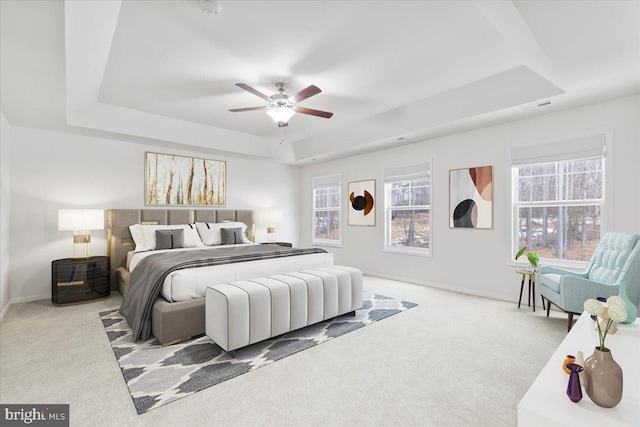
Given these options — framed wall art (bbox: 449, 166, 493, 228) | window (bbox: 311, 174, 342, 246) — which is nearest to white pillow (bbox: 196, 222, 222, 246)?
window (bbox: 311, 174, 342, 246)

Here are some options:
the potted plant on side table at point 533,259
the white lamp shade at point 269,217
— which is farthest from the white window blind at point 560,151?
the white lamp shade at point 269,217

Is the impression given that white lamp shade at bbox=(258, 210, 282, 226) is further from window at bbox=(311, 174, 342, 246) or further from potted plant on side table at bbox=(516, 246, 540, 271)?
potted plant on side table at bbox=(516, 246, 540, 271)

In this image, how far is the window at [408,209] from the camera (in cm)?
506

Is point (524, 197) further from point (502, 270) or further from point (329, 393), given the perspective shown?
point (329, 393)

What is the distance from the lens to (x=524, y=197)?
4.00 meters

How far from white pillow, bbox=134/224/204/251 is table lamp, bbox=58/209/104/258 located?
569 mm

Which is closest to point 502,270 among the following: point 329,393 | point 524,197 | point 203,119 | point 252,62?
point 524,197

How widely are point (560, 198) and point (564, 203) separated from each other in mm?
82

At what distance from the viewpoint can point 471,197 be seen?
4.42 meters

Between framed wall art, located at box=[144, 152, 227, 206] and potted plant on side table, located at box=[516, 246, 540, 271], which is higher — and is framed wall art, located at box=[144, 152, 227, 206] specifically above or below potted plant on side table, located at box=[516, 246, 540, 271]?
above

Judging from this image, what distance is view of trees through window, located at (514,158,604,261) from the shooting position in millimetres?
3484

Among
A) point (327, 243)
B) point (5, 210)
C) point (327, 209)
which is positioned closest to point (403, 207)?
point (327, 209)

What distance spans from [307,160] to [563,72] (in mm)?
4533

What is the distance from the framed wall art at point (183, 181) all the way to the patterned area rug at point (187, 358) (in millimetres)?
2372
